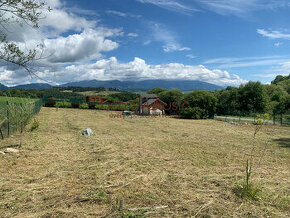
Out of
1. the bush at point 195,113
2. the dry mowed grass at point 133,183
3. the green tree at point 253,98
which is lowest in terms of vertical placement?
the dry mowed grass at point 133,183

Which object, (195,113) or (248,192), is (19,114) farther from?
(195,113)

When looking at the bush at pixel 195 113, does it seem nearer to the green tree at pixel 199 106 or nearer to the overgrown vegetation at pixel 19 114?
the green tree at pixel 199 106

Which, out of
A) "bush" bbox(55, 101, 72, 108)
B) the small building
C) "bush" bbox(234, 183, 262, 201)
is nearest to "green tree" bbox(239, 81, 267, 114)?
the small building

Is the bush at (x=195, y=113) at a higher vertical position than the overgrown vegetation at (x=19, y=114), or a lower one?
lower

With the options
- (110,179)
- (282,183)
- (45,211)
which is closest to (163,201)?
(110,179)

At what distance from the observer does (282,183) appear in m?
4.88

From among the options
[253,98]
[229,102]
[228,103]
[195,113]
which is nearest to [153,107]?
[195,113]

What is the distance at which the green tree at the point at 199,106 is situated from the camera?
29.9 metres

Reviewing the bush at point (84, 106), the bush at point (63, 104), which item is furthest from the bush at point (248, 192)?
the bush at point (63, 104)

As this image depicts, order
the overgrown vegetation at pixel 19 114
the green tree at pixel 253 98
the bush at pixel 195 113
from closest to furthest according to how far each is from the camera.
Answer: the overgrown vegetation at pixel 19 114
the bush at pixel 195 113
the green tree at pixel 253 98

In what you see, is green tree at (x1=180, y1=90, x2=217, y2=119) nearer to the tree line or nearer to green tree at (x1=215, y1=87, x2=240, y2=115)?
the tree line

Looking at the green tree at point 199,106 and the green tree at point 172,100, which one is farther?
the green tree at point 172,100

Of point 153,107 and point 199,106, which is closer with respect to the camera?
point 199,106

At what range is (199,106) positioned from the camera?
30438 millimetres
